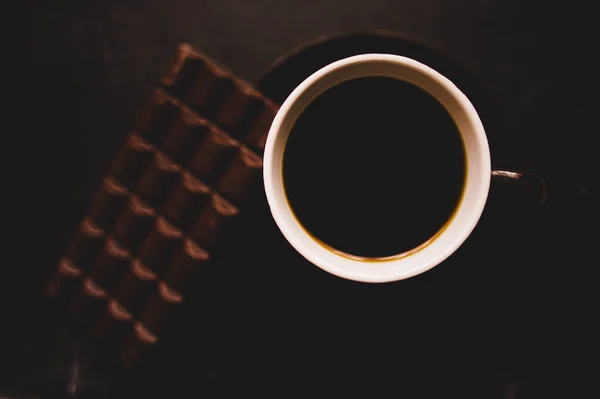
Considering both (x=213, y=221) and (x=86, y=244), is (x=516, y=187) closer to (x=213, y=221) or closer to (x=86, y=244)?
(x=213, y=221)

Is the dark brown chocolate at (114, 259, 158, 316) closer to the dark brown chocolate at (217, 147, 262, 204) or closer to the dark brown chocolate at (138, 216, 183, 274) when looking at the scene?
the dark brown chocolate at (138, 216, 183, 274)

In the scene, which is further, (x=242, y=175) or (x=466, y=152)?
(x=242, y=175)

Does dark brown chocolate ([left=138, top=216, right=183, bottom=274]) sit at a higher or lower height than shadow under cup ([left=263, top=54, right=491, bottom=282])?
lower

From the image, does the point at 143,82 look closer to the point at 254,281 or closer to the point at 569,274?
the point at 254,281

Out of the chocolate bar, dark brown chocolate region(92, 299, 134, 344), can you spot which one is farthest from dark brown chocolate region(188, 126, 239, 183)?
dark brown chocolate region(92, 299, 134, 344)

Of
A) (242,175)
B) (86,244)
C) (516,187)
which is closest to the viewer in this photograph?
(516,187)

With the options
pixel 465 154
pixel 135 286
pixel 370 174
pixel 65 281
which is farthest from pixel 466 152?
pixel 65 281

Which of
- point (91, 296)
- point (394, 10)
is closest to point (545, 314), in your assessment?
point (394, 10)
